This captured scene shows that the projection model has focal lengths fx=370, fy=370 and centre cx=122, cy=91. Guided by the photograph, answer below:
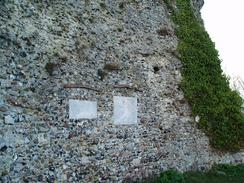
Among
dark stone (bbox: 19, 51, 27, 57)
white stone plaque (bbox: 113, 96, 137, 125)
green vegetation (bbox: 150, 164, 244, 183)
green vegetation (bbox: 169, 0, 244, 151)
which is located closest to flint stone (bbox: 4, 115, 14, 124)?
dark stone (bbox: 19, 51, 27, 57)

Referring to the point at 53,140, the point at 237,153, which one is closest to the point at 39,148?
the point at 53,140

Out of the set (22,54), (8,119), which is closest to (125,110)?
(22,54)

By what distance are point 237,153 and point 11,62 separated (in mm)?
7100

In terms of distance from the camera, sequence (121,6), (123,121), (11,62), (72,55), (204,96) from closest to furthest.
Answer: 1. (11,62)
2. (72,55)
3. (123,121)
4. (121,6)
5. (204,96)

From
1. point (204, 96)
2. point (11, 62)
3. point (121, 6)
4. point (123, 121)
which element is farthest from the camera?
point (204, 96)

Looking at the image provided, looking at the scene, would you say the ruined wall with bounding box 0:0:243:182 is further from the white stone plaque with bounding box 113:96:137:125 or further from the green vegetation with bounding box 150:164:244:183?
the green vegetation with bounding box 150:164:244:183

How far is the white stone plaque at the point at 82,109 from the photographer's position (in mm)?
7387

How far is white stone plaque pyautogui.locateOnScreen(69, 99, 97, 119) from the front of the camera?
739 centimetres

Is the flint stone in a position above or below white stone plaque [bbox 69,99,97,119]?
below

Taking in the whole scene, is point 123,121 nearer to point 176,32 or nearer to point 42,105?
point 42,105

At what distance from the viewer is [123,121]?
8.30 metres

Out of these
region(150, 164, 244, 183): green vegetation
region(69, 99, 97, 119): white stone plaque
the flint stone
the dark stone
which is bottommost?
region(150, 164, 244, 183): green vegetation

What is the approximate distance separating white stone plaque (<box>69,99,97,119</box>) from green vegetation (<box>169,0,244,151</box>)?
126 inches

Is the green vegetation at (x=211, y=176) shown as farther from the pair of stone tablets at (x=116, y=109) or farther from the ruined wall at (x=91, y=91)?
the pair of stone tablets at (x=116, y=109)
